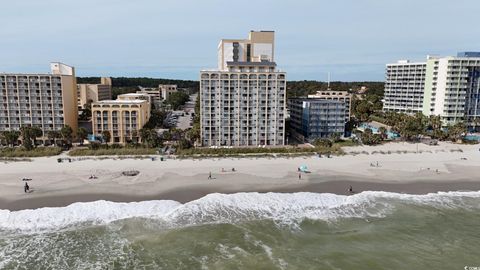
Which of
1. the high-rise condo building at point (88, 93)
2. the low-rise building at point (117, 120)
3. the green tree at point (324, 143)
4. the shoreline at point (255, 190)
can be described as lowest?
the shoreline at point (255, 190)

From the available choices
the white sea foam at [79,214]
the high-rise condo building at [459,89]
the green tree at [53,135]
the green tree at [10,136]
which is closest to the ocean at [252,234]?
the white sea foam at [79,214]

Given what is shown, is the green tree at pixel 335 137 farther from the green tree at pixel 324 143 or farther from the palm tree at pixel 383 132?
the palm tree at pixel 383 132

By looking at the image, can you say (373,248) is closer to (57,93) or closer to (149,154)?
(149,154)

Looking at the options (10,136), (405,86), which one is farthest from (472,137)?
(10,136)

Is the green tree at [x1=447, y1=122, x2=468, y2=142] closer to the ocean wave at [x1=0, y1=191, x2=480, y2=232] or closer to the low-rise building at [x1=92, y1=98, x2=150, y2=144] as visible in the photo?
the ocean wave at [x1=0, y1=191, x2=480, y2=232]

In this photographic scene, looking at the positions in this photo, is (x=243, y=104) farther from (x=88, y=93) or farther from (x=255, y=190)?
(x=88, y=93)

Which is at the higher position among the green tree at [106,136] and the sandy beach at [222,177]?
the green tree at [106,136]
